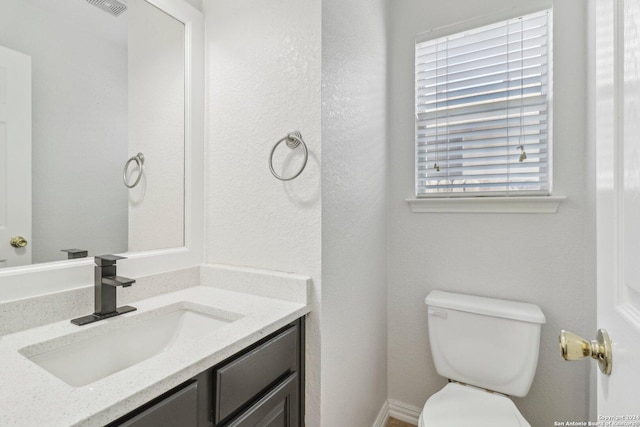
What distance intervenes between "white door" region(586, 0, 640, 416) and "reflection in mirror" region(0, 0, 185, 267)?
4.29ft

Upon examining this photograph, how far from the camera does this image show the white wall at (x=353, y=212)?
3.72 feet

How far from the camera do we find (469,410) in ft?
3.90

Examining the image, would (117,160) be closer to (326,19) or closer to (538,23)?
(326,19)

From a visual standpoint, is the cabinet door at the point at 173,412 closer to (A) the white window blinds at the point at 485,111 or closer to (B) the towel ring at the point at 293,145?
(B) the towel ring at the point at 293,145

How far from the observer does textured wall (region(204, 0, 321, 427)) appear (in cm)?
110

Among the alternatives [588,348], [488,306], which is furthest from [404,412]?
[588,348]

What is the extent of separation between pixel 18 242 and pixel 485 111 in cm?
191

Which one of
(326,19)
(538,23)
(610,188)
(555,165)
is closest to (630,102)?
(610,188)

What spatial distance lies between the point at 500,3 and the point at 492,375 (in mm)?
1753

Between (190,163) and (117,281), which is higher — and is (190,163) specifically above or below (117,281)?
above

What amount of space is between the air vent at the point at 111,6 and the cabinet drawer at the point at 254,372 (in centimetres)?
122

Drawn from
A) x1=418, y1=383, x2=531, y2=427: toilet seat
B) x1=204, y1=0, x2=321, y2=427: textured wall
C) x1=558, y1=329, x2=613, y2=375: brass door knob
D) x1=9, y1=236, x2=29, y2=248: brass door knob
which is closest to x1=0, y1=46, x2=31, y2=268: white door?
x1=9, y1=236, x2=29, y2=248: brass door knob

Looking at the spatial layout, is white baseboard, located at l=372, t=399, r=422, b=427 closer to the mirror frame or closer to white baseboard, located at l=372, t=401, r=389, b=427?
white baseboard, located at l=372, t=401, r=389, b=427

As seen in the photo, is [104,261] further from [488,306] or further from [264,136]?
[488,306]
